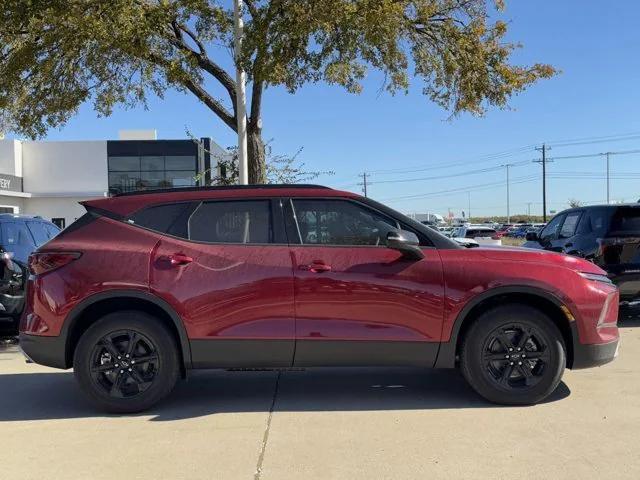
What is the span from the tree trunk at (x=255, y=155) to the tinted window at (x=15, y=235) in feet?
14.8

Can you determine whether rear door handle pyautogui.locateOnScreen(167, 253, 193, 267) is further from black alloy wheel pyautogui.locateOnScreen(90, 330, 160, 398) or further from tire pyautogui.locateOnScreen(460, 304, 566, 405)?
tire pyautogui.locateOnScreen(460, 304, 566, 405)

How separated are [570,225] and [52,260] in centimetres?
762

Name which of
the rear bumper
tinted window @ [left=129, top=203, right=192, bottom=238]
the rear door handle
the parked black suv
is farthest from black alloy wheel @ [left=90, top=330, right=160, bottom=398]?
the parked black suv

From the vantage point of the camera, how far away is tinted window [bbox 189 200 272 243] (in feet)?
16.8

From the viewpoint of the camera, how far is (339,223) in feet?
16.9

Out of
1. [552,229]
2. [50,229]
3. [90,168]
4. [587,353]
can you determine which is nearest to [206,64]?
[50,229]

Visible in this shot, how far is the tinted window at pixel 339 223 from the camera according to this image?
5.11m

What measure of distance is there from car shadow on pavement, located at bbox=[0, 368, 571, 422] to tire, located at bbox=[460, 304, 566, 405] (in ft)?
0.79

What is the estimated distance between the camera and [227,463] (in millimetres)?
4059

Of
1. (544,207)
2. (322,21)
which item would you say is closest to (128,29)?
(322,21)

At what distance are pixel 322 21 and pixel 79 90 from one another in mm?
5888

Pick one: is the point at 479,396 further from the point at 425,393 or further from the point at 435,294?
the point at 435,294

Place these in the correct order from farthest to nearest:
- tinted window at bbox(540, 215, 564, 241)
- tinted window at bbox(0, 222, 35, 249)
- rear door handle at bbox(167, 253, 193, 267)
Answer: tinted window at bbox(540, 215, 564, 241) < tinted window at bbox(0, 222, 35, 249) < rear door handle at bbox(167, 253, 193, 267)

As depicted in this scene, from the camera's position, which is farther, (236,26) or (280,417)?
(236,26)
